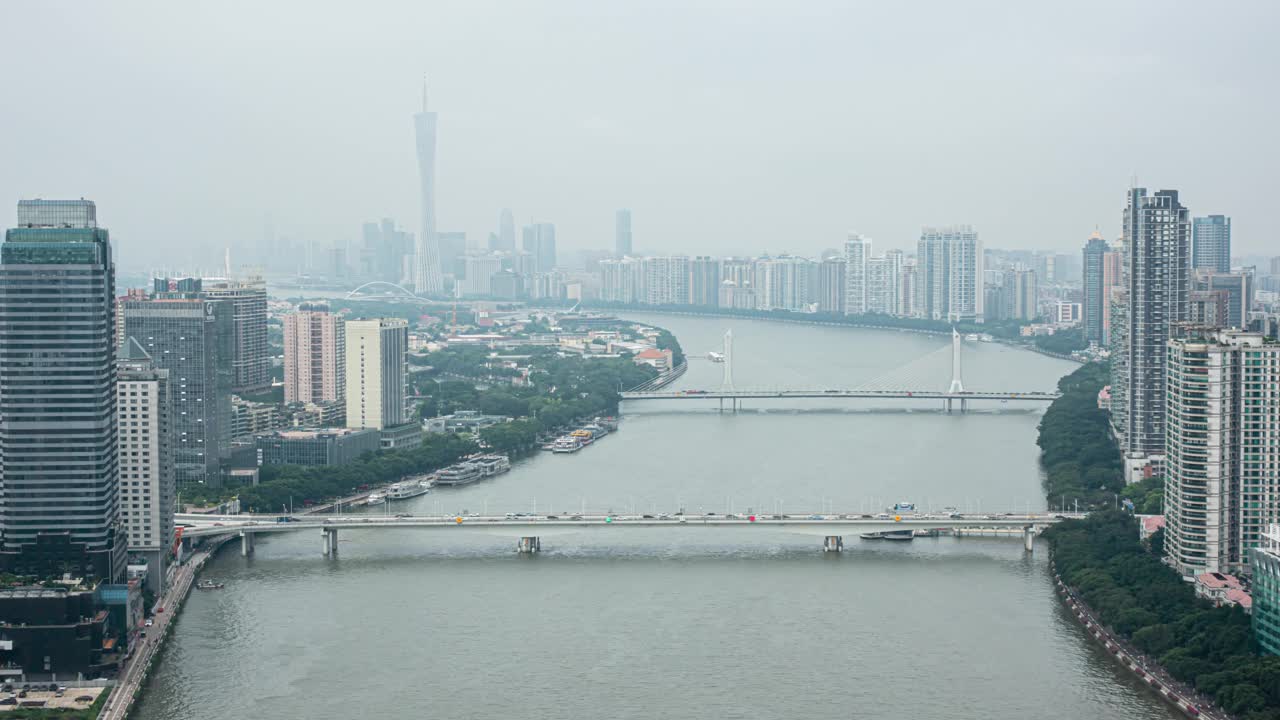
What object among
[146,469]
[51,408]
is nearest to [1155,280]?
[146,469]

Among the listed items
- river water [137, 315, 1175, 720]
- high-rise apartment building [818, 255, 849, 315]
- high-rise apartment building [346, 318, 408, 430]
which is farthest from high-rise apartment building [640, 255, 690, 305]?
river water [137, 315, 1175, 720]

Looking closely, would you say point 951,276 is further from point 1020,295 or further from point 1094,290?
point 1094,290

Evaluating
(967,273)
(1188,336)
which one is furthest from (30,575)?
(967,273)

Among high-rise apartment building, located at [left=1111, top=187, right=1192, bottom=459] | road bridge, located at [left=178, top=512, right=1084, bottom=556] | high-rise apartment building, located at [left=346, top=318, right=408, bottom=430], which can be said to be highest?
high-rise apartment building, located at [left=1111, top=187, right=1192, bottom=459]

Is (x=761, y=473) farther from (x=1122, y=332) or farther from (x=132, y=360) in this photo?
(x=132, y=360)

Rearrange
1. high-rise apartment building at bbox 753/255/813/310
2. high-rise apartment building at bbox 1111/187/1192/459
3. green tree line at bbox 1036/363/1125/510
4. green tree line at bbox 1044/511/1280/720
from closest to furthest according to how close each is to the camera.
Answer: green tree line at bbox 1044/511/1280/720 < green tree line at bbox 1036/363/1125/510 < high-rise apartment building at bbox 1111/187/1192/459 < high-rise apartment building at bbox 753/255/813/310

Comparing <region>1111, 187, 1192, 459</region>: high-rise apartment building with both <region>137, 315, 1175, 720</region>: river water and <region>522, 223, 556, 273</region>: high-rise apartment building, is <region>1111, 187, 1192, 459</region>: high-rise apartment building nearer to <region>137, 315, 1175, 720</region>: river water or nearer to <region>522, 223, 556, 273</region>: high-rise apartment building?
<region>137, 315, 1175, 720</region>: river water

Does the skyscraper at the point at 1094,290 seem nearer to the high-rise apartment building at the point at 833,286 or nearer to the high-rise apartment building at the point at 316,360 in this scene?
the high-rise apartment building at the point at 833,286

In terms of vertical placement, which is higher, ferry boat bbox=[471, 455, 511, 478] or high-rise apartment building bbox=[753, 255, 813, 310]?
high-rise apartment building bbox=[753, 255, 813, 310]
